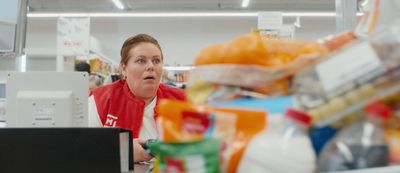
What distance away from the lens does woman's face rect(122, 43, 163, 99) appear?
2.91m

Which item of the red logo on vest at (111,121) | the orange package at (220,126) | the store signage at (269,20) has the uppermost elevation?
the store signage at (269,20)

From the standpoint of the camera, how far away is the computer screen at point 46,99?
1.80 meters

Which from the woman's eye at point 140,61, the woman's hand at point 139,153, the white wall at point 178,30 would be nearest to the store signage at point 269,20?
the woman's eye at point 140,61

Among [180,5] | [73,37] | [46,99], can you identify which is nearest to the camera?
[46,99]

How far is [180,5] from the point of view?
12531 mm

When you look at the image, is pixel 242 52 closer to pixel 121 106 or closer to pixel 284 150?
pixel 284 150

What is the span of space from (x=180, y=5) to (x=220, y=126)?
471 inches

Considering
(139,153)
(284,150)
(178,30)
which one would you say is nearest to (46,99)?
(139,153)

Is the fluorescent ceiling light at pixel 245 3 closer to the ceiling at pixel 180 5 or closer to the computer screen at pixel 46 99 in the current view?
the ceiling at pixel 180 5

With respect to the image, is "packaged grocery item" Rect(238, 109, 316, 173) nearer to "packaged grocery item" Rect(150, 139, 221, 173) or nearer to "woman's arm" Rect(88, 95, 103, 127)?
"packaged grocery item" Rect(150, 139, 221, 173)

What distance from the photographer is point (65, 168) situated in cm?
128

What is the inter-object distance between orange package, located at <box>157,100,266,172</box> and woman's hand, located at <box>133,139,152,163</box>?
1.29m

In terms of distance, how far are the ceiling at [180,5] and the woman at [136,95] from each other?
9370mm

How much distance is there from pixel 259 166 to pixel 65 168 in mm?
719
